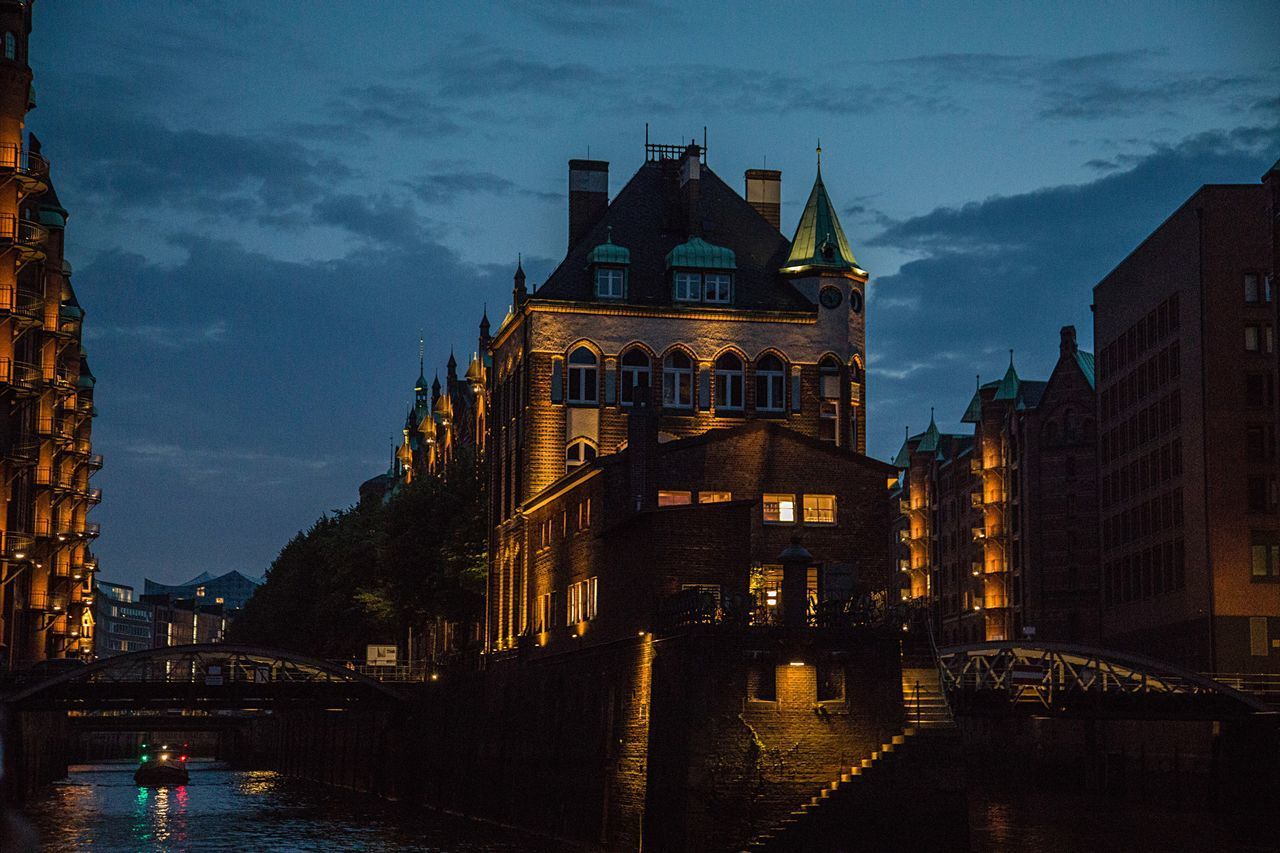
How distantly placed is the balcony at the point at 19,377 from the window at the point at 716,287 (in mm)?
34446

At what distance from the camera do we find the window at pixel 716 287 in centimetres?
9138

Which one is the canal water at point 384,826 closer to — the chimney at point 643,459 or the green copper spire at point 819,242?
the chimney at point 643,459

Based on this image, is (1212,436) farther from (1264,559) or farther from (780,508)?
(780,508)

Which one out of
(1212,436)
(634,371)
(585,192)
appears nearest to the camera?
(634,371)

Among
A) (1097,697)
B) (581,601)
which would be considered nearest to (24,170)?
(581,601)

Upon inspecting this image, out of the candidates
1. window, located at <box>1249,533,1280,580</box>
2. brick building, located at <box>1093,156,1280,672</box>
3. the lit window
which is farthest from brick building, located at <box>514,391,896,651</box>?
window, located at <box>1249,533,1280,580</box>

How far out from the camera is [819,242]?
9300cm

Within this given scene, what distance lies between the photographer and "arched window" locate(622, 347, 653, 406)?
89750mm

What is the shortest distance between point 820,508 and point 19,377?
51.4 meters

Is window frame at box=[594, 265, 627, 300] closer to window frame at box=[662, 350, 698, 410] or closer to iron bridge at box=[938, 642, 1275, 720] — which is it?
window frame at box=[662, 350, 698, 410]

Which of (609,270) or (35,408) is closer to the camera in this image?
(609,270)

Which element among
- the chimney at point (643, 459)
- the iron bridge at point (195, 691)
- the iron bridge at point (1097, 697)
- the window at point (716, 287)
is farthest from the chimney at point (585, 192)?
the iron bridge at point (1097, 697)

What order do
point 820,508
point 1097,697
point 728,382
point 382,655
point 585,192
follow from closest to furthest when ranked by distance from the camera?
point 820,508, point 1097,697, point 728,382, point 585,192, point 382,655

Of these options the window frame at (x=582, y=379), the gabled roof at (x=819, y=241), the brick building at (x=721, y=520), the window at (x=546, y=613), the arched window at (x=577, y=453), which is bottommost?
the window at (x=546, y=613)
